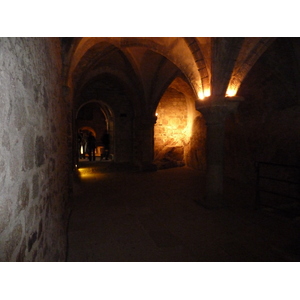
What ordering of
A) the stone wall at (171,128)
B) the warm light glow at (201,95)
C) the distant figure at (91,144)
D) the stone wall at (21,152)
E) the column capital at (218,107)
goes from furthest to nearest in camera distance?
the distant figure at (91,144), the stone wall at (171,128), the warm light glow at (201,95), the column capital at (218,107), the stone wall at (21,152)

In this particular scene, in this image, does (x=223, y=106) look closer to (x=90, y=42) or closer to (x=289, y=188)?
(x=289, y=188)

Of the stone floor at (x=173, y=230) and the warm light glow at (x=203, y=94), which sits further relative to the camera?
the warm light glow at (x=203, y=94)

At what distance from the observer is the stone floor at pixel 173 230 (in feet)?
9.36

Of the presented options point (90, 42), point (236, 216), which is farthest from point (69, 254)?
point (90, 42)

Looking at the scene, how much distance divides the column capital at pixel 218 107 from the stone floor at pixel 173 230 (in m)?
1.87

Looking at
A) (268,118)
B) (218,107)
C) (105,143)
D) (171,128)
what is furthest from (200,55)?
(105,143)

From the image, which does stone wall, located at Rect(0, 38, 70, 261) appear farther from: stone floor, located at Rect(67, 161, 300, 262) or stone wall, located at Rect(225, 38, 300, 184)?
stone wall, located at Rect(225, 38, 300, 184)

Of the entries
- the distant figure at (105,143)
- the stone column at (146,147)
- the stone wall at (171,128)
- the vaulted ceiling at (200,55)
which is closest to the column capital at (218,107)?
the vaulted ceiling at (200,55)

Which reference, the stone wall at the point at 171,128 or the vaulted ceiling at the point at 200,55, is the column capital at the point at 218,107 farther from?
the stone wall at the point at 171,128

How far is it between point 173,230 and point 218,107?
102 inches

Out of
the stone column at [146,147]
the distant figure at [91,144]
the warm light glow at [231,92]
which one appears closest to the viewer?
the warm light glow at [231,92]

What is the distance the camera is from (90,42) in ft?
17.7

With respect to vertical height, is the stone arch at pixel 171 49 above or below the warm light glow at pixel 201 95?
above

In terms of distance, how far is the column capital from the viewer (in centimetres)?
464
